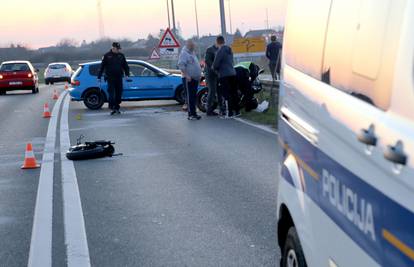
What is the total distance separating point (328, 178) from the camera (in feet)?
10.3

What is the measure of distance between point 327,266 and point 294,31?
1631 millimetres

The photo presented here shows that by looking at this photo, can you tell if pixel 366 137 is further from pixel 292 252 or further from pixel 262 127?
pixel 262 127

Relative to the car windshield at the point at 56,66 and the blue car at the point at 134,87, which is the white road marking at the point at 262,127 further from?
the car windshield at the point at 56,66

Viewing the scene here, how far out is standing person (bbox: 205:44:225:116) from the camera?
60.4 ft

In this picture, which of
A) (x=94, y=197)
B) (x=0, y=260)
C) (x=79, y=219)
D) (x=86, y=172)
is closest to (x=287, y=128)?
(x=0, y=260)

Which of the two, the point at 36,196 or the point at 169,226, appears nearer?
the point at 169,226

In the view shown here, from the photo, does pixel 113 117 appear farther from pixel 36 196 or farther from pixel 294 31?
pixel 294 31

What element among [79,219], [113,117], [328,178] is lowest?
[113,117]

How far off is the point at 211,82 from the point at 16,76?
67.3ft

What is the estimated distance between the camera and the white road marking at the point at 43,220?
20.7 feet

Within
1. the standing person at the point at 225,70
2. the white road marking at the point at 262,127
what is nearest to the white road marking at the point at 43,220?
the white road marking at the point at 262,127

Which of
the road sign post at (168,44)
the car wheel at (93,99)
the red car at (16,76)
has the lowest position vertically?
the red car at (16,76)

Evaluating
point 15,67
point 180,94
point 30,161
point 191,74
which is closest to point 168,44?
point 15,67

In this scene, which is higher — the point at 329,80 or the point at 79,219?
the point at 329,80
